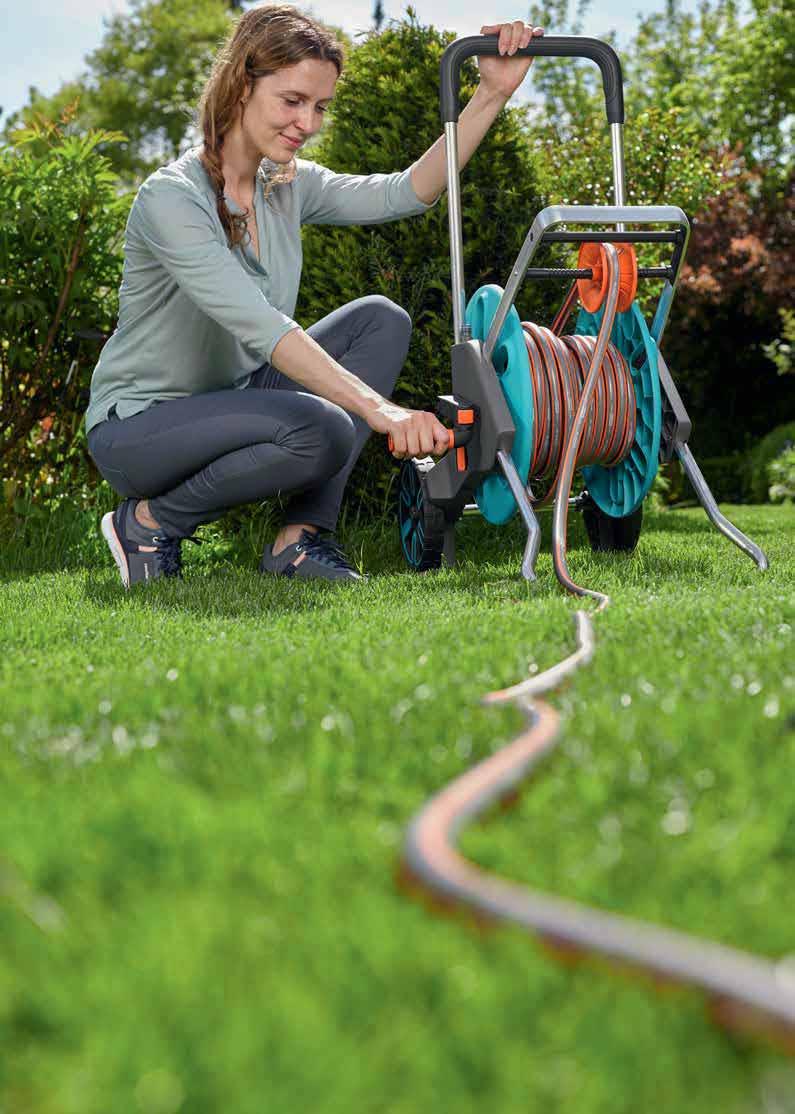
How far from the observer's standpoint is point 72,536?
16.6 feet

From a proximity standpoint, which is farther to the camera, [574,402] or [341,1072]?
[574,402]

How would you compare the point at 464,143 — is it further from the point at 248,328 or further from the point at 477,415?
the point at 248,328

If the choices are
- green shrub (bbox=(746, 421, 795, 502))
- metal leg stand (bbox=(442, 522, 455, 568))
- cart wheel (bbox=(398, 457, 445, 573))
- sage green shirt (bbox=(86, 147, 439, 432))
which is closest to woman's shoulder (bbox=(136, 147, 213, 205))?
sage green shirt (bbox=(86, 147, 439, 432))

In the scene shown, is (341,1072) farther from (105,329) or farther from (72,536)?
(105,329)

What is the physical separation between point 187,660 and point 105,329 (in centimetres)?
340

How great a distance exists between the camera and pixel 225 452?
3.96 metres

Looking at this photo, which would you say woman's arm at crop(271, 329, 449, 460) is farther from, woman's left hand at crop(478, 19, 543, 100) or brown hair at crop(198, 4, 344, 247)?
woman's left hand at crop(478, 19, 543, 100)

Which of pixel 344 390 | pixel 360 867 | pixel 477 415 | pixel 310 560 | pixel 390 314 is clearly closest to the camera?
pixel 360 867

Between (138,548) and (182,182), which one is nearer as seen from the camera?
(182,182)

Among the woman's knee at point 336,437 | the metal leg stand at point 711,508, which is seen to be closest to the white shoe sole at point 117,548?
the woman's knee at point 336,437

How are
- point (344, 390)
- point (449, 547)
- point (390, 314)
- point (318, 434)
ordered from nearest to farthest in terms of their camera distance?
point (344, 390), point (318, 434), point (449, 547), point (390, 314)

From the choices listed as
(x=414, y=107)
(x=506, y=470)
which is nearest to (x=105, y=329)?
(x=414, y=107)

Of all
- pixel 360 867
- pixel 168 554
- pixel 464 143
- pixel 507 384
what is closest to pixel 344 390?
pixel 507 384

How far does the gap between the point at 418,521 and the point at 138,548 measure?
1001mm
